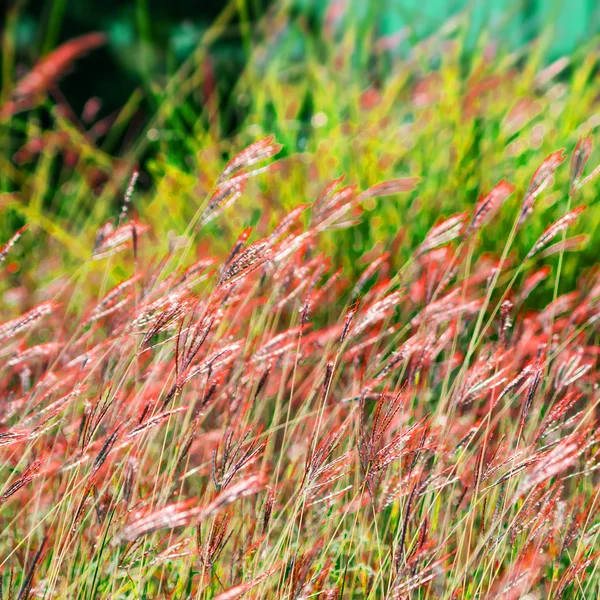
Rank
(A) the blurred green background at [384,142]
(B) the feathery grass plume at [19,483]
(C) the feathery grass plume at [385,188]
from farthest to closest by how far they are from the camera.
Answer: (A) the blurred green background at [384,142]
(C) the feathery grass plume at [385,188]
(B) the feathery grass plume at [19,483]

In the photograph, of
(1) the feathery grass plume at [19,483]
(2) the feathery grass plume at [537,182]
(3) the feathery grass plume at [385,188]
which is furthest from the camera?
(3) the feathery grass plume at [385,188]

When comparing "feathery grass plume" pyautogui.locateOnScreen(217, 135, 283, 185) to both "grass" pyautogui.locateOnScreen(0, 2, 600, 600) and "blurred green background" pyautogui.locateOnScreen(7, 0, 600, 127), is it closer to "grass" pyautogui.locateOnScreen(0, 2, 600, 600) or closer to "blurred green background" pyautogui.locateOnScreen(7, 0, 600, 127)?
"grass" pyautogui.locateOnScreen(0, 2, 600, 600)

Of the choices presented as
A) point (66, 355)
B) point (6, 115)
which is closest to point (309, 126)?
point (6, 115)

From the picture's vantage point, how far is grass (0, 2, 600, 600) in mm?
1273

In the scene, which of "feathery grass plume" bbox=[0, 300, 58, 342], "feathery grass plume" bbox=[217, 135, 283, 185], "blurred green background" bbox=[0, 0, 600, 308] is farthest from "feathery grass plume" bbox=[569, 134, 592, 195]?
"feathery grass plume" bbox=[0, 300, 58, 342]

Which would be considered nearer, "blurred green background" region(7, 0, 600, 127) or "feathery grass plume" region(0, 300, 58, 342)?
"feathery grass plume" region(0, 300, 58, 342)

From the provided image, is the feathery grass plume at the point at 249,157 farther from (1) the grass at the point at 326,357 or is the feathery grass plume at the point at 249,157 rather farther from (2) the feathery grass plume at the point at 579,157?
(2) the feathery grass plume at the point at 579,157

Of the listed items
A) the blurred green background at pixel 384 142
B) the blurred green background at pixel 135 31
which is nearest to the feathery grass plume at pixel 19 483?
the blurred green background at pixel 384 142

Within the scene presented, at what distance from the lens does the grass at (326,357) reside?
1.27 metres

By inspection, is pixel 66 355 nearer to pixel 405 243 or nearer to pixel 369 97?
pixel 405 243

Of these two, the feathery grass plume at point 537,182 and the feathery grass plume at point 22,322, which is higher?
the feathery grass plume at point 22,322

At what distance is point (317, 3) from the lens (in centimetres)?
612

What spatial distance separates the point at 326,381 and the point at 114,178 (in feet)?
7.46

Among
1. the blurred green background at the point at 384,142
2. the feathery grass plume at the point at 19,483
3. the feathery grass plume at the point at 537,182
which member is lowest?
the blurred green background at the point at 384,142
